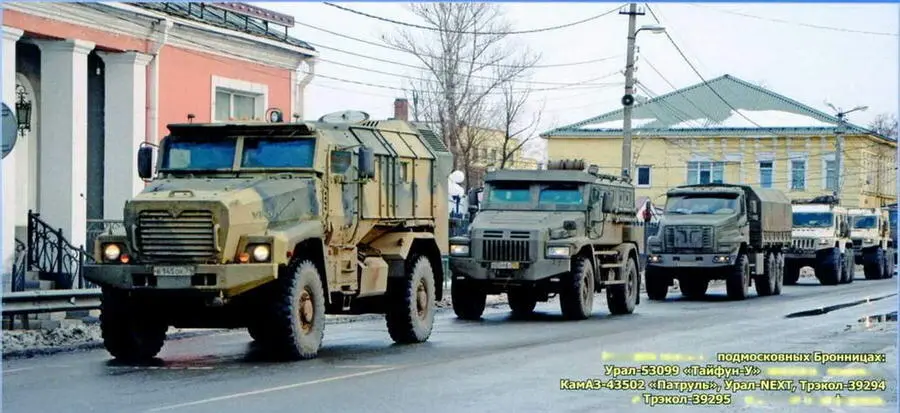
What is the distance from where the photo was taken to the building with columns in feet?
73.9

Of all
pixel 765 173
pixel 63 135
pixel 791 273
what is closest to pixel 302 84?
pixel 63 135

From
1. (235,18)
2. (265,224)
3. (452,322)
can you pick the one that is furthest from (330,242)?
(235,18)

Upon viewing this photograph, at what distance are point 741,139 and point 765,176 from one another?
1.67 metres

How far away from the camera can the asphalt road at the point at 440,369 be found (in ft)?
36.0

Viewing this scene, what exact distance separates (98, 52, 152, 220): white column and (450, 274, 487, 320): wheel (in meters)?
6.40

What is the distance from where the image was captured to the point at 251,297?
1450cm

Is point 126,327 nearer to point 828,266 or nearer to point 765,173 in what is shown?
point 828,266

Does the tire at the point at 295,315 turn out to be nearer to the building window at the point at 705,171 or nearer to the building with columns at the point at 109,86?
the building with columns at the point at 109,86

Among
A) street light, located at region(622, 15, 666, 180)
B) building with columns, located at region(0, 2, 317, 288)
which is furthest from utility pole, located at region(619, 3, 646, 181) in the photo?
building with columns, located at region(0, 2, 317, 288)

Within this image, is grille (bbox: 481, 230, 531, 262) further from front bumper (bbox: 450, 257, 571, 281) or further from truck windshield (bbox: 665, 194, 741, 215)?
truck windshield (bbox: 665, 194, 741, 215)

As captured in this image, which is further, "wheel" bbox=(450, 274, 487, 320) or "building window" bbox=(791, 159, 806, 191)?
"building window" bbox=(791, 159, 806, 191)

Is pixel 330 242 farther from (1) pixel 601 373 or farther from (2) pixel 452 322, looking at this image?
(2) pixel 452 322

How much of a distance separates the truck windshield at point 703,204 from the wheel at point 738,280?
1.11m

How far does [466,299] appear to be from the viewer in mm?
22688
